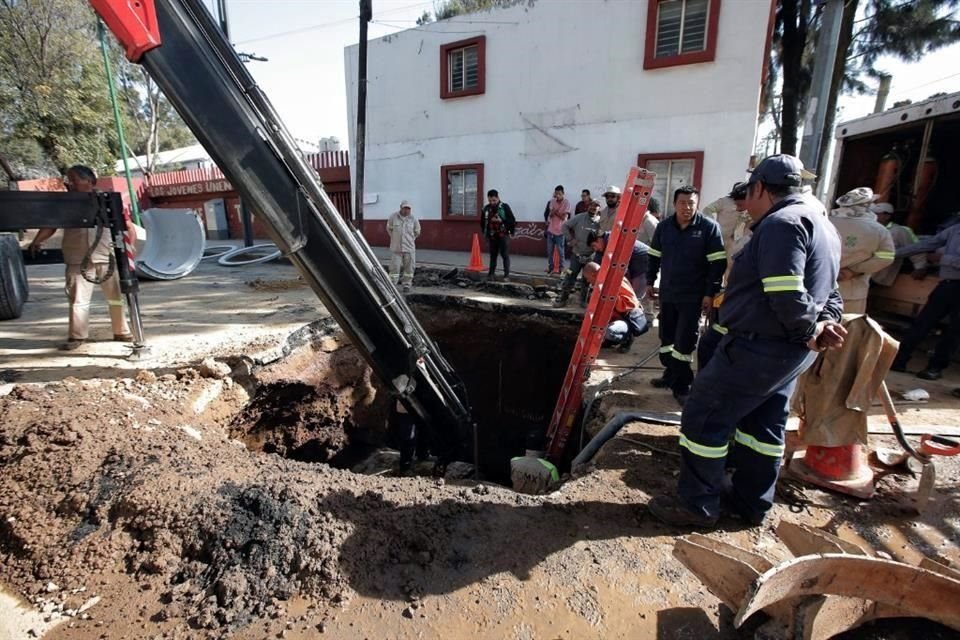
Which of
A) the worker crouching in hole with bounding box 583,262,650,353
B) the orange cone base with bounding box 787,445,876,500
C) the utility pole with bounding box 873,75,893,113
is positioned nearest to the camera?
the orange cone base with bounding box 787,445,876,500

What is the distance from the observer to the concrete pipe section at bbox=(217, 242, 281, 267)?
10898 mm

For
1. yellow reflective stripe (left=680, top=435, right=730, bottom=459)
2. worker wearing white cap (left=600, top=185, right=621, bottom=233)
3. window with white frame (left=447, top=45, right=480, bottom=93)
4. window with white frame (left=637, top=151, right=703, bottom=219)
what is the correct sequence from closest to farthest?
yellow reflective stripe (left=680, top=435, right=730, bottom=459), worker wearing white cap (left=600, top=185, right=621, bottom=233), window with white frame (left=637, top=151, right=703, bottom=219), window with white frame (left=447, top=45, right=480, bottom=93)

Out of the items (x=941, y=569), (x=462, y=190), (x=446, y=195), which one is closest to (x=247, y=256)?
(x=446, y=195)

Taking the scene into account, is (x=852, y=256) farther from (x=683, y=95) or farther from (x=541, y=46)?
(x=541, y=46)

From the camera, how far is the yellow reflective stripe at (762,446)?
2340mm

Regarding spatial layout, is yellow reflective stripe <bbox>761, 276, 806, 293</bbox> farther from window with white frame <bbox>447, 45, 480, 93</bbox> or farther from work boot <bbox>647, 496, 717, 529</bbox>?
window with white frame <bbox>447, 45, 480, 93</bbox>

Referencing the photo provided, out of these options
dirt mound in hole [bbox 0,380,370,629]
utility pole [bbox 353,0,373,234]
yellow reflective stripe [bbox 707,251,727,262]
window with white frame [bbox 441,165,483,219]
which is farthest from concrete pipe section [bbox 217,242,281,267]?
yellow reflective stripe [bbox 707,251,727,262]

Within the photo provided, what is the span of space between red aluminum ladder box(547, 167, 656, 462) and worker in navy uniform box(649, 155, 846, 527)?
1.60 meters

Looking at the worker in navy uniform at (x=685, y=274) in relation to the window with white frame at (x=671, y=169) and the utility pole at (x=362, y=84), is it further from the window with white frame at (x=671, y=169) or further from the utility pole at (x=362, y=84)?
the utility pole at (x=362, y=84)

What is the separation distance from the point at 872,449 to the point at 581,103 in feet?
30.8

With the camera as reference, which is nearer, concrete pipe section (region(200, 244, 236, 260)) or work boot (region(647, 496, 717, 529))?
work boot (region(647, 496, 717, 529))

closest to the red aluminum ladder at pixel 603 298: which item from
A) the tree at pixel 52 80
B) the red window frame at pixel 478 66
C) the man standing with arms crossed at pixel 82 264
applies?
the man standing with arms crossed at pixel 82 264

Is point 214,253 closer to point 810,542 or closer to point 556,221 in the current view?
point 556,221

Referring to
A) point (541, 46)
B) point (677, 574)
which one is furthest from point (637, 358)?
point (541, 46)
